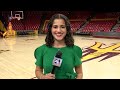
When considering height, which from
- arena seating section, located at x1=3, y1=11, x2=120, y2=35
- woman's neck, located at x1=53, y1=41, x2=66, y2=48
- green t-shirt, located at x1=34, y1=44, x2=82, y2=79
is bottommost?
arena seating section, located at x1=3, y1=11, x2=120, y2=35

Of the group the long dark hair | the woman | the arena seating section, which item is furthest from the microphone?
the arena seating section

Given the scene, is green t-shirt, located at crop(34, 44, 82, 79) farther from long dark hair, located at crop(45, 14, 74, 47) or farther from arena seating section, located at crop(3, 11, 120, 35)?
arena seating section, located at crop(3, 11, 120, 35)

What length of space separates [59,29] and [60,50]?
14cm

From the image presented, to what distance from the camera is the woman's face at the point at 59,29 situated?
5.51ft

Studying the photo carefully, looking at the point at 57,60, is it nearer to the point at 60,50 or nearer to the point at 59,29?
the point at 60,50

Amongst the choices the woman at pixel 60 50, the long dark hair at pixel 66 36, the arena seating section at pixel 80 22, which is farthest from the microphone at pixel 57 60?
the arena seating section at pixel 80 22

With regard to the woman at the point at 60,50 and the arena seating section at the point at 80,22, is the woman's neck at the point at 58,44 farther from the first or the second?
the arena seating section at the point at 80,22

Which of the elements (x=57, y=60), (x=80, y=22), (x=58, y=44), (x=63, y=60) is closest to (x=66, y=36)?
(x=58, y=44)

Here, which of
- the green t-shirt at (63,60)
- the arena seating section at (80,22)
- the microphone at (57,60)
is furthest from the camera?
the arena seating section at (80,22)

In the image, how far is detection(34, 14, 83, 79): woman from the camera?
65.8 inches

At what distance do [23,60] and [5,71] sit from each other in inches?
59.7
